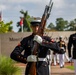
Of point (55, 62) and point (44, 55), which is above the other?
point (44, 55)

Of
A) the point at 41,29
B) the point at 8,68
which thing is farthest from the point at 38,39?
the point at 8,68

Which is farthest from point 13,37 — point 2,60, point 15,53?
point 15,53

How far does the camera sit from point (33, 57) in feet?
17.9

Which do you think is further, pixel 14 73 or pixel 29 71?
pixel 14 73

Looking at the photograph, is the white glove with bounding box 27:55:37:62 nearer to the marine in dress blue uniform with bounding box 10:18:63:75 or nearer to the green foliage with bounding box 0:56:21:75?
the marine in dress blue uniform with bounding box 10:18:63:75

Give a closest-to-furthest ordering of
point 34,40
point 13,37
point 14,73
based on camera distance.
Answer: point 34,40
point 14,73
point 13,37

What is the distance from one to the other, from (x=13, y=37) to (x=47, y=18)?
20.8m

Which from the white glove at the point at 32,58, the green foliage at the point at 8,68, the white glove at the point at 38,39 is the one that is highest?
the white glove at the point at 38,39

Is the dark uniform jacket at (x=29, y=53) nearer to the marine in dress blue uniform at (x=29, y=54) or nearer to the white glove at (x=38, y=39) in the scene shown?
the marine in dress blue uniform at (x=29, y=54)

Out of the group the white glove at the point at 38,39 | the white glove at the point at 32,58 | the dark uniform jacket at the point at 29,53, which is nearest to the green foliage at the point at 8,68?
the dark uniform jacket at the point at 29,53

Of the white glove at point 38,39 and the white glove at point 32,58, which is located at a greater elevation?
the white glove at point 38,39

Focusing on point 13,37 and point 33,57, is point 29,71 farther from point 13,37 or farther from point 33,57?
point 13,37

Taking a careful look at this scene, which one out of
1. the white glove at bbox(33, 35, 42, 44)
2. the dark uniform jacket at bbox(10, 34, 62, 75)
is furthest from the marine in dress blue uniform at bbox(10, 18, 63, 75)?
the white glove at bbox(33, 35, 42, 44)

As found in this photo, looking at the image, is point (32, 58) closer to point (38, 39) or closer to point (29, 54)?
point (29, 54)
